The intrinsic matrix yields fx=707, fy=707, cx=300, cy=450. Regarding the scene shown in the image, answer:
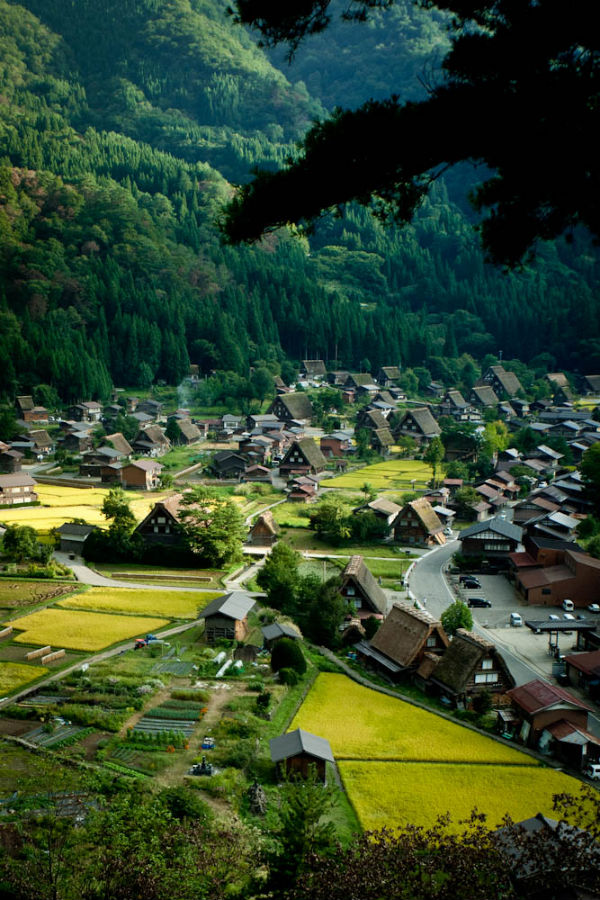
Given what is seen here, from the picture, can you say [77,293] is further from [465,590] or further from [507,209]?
[507,209]

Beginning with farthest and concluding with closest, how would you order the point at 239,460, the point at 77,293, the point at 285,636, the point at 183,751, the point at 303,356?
the point at 303,356
the point at 77,293
the point at 239,460
the point at 285,636
the point at 183,751

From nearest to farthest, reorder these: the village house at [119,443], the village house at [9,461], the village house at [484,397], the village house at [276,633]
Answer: the village house at [276,633], the village house at [9,461], the village house at [119,443], the village house at [484,397]

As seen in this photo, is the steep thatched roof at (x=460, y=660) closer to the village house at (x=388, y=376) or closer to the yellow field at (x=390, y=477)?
the yellow field at (x=390, y=477)

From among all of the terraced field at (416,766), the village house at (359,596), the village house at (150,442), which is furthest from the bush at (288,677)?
the village house at (150,442)

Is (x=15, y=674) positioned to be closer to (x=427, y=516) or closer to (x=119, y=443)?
(x=427, y=516)

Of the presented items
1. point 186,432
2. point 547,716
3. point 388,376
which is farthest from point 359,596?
point 388,376

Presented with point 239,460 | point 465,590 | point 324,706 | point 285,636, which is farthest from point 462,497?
point 324,706
